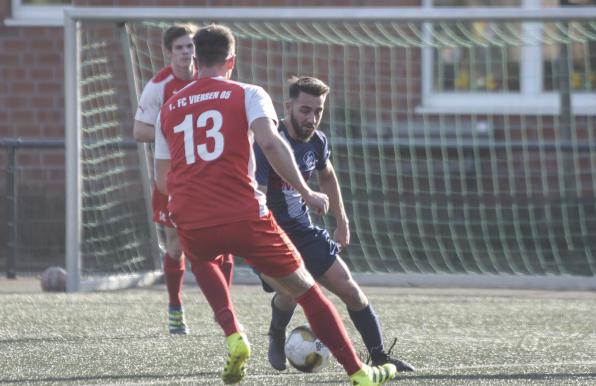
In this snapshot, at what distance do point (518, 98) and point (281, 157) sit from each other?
26.9 ft

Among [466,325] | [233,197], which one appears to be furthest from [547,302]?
[233,197]

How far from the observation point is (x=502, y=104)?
43.5 ft

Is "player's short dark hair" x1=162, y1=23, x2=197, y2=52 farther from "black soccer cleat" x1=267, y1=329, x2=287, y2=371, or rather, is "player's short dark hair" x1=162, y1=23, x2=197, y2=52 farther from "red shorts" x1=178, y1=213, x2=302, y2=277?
"red shorts" x1=178, y1=213, x2=302, y2=277

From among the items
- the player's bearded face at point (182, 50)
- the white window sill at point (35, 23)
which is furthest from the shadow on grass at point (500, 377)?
the white window sill at point (35, 23)

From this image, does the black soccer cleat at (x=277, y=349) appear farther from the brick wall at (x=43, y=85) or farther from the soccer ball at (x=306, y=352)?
the brick wall at (x=43, y=85)

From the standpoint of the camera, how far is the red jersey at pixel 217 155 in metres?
5.41

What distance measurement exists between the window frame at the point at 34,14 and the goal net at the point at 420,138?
2.88 feet

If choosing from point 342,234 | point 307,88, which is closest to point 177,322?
point 342,234

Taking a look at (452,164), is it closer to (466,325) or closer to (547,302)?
(547,302)

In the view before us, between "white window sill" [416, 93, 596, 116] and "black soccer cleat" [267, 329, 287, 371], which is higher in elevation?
"white window sill" [416, 93, 596, 116]

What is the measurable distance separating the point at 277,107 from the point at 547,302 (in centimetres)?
381

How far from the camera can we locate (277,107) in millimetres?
12711

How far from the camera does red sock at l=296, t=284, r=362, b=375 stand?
532 centimetres

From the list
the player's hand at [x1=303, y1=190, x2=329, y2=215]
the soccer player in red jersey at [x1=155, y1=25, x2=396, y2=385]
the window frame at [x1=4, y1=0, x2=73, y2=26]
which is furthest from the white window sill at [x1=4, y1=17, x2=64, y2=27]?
the player's hand at [x1=303, y1=190, x2=329, y2=215]
